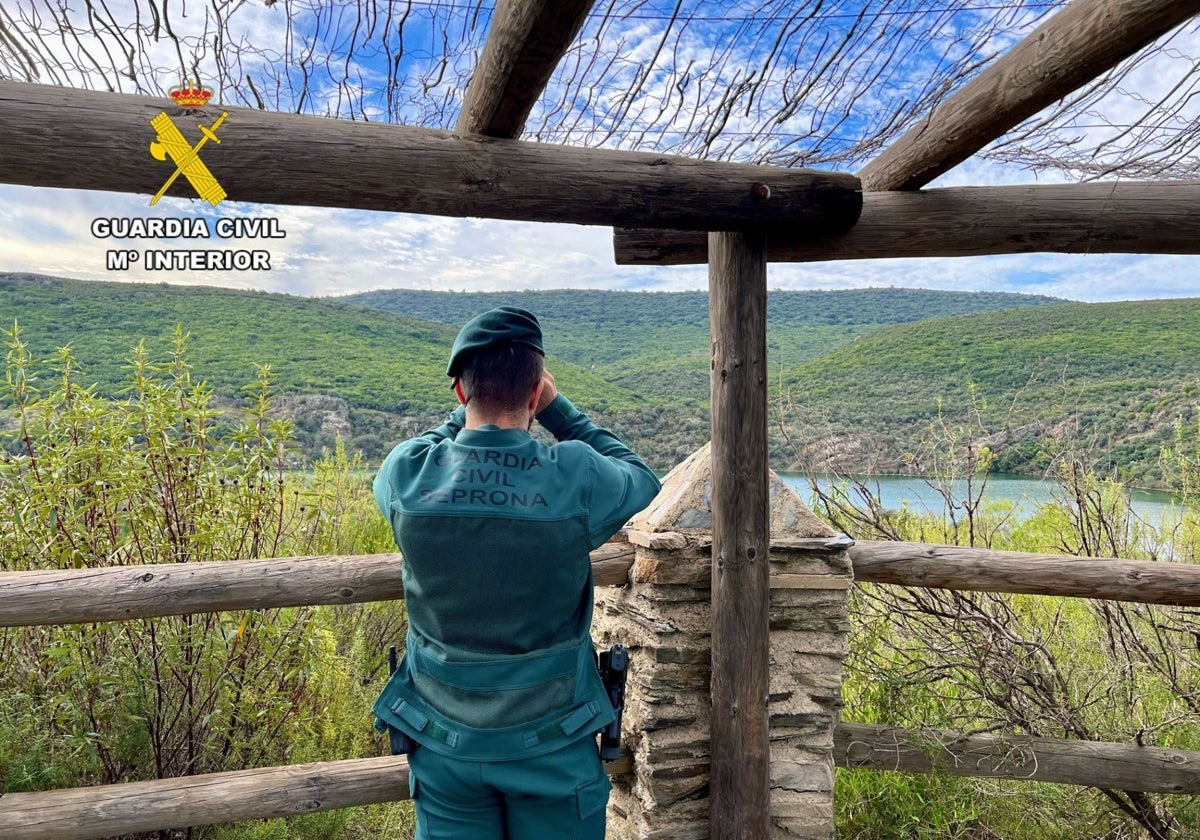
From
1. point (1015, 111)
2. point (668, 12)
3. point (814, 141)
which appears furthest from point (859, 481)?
point (668, 12)

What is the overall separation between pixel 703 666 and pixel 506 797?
115 cm

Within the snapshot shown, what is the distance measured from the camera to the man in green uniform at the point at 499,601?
188cm

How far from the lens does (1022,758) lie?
332 centimetres

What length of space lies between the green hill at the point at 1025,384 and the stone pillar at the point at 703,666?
1542 millimetres

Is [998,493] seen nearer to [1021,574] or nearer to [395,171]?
[1021,574]

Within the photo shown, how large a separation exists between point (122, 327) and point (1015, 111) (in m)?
15.4

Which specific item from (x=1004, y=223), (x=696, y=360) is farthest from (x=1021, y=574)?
(x=696, y=360)

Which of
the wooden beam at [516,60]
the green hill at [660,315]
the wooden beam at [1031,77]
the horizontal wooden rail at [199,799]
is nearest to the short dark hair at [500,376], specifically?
the wooden beam at [516,60]

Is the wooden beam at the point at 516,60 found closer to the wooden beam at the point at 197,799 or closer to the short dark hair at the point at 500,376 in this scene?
the short dark hair at the point at 500,376

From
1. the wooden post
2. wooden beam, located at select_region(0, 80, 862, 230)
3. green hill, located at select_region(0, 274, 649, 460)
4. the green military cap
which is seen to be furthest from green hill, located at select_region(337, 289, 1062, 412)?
Answer: the green military cap

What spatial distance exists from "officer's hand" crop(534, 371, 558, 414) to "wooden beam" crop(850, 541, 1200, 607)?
160 centimetres

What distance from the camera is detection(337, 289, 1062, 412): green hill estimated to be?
42.5 ft

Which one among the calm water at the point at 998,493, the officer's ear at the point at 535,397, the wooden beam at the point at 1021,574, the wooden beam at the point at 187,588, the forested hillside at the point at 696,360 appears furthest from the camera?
the forested hillside at the point at 696,360

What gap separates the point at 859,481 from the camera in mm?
4223
